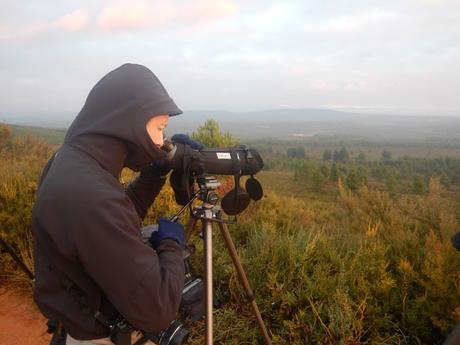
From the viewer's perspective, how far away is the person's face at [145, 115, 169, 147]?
1.42m

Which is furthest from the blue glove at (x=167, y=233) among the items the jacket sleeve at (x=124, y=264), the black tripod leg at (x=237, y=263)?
the black tripod leg at (x=237, y=263)

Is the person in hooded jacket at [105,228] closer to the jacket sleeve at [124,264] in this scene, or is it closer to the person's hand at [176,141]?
the jacket sleeve at [124,264]

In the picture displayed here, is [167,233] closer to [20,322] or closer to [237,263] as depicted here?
[237,263]

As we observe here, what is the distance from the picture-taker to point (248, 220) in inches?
177

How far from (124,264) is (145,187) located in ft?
2.90

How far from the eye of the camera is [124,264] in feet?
3.82

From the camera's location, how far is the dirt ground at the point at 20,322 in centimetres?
301

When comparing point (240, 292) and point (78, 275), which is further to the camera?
point (240, 292)

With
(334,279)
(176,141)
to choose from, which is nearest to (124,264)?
(176,141)

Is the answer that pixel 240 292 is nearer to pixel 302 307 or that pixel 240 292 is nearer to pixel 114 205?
pixel 302 307

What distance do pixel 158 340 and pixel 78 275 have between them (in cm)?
58

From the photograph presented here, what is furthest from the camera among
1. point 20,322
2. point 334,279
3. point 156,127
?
point 20,322

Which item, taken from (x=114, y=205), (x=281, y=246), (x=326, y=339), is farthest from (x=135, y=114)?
(x=281, y=246)

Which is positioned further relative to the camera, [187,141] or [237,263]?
[237,263]
